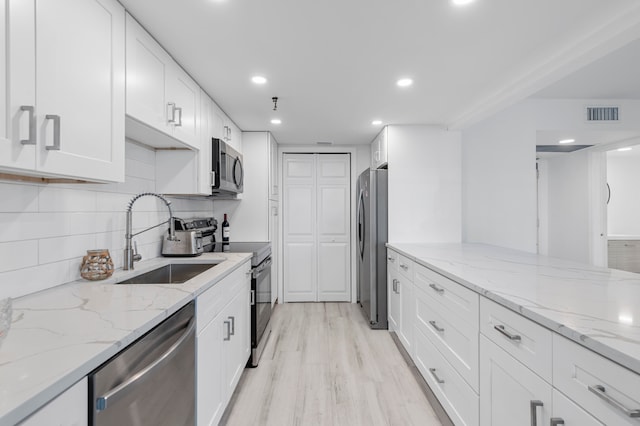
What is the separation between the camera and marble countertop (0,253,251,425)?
0.57 metres

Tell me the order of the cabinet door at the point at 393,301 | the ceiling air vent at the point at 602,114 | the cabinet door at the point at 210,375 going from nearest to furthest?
the cabinet door at the point at 210,375 → the cabinet door at the point at 393,301 → the ceiling air vent at the point at 602,114

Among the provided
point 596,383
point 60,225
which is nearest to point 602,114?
point 596,383

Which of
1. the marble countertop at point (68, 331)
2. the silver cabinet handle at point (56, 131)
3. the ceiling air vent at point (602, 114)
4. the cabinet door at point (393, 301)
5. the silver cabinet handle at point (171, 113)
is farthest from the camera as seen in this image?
the ceiling air vent at point (602, 114)

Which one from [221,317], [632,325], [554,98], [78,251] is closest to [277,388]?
[221,317]

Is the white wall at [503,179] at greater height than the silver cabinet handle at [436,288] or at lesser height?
greater

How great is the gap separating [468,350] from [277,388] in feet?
4.57

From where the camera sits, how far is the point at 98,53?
1.19 metres

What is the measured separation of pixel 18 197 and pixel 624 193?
747 cm

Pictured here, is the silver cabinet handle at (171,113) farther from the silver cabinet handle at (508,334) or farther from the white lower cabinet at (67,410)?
the silver cabinet handle at (508,334)

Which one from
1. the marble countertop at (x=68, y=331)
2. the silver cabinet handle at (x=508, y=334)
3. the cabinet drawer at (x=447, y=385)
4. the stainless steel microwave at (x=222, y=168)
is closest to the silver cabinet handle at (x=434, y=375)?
the cabinet drawer at (x=447, y=385)

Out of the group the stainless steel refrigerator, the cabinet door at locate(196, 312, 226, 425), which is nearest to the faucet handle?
the cabinet door at locate(196, 312, 226, 425)

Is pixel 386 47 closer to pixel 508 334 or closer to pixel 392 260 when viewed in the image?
pixel 508 334

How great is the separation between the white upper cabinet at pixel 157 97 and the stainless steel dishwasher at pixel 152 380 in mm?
986

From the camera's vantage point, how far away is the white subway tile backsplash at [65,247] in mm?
1287
